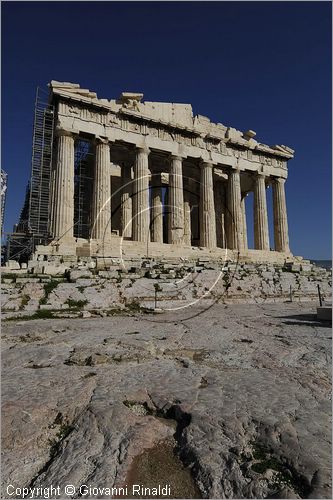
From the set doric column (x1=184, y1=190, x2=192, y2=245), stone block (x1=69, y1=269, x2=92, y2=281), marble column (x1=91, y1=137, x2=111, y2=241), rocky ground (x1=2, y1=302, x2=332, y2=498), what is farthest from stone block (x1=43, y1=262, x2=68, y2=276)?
doric column (x1=184, y1=190, x2=192, y2=245)

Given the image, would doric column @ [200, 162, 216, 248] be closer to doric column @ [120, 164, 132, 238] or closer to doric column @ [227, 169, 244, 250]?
doric column @ [227, 169, 244, 250]

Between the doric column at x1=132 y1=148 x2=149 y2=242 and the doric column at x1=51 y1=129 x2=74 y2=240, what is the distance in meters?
4.68

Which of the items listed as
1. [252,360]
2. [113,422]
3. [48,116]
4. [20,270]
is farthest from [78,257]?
[113,422]

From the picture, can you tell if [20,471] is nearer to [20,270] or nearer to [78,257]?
[20,270]

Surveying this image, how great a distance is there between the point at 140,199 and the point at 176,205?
10.7 ft

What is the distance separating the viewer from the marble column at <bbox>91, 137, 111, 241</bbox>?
821 inches

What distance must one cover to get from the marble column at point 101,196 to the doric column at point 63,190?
5.35ft

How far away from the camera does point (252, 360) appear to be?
16.7 ft

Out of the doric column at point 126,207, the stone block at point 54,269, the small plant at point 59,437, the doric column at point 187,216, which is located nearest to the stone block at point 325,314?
the small plant at point 59,437

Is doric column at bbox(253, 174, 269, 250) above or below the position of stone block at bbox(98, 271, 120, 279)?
above

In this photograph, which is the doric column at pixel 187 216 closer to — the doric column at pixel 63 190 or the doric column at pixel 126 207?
the doric column at pixel 126 207

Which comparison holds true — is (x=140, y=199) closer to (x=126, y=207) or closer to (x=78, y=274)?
(x=126, y=207)

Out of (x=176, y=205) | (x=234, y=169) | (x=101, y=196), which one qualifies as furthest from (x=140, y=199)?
(x=234, y=169)

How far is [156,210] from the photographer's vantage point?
2828cm
